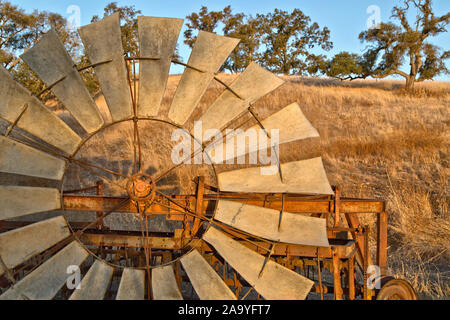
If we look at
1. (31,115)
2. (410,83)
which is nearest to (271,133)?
(31,115)

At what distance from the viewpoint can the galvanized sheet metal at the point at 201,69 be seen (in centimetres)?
386

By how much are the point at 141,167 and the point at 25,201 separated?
111 centimetres

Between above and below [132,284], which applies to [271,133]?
above

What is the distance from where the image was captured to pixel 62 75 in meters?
3.77

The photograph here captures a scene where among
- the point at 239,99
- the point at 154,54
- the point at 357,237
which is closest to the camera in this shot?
the point at 154,54

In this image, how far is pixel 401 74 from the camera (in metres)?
22.8

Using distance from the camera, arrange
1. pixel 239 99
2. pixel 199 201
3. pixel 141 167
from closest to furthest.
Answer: pixel 141 167 < pixel 239 99 < pixel 199 201

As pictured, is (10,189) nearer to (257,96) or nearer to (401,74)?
(257,96)

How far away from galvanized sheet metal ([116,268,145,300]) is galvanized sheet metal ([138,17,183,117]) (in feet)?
4.82

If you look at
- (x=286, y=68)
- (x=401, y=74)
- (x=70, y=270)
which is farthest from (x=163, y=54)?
(x=286, y=68)

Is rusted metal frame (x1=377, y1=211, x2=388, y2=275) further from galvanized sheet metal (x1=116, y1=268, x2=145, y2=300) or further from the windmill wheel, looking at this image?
galvanized sheet metal (x1=116, y1=268, x2=145, y2=300)

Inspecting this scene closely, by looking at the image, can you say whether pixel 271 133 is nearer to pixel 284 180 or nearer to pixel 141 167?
pixel 284 180

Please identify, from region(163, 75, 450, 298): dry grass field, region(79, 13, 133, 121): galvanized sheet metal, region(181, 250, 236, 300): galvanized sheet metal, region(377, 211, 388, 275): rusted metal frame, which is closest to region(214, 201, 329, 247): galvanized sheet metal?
region(181, 250, 236, 300): galvanized sheet metal

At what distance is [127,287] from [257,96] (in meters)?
2.13
